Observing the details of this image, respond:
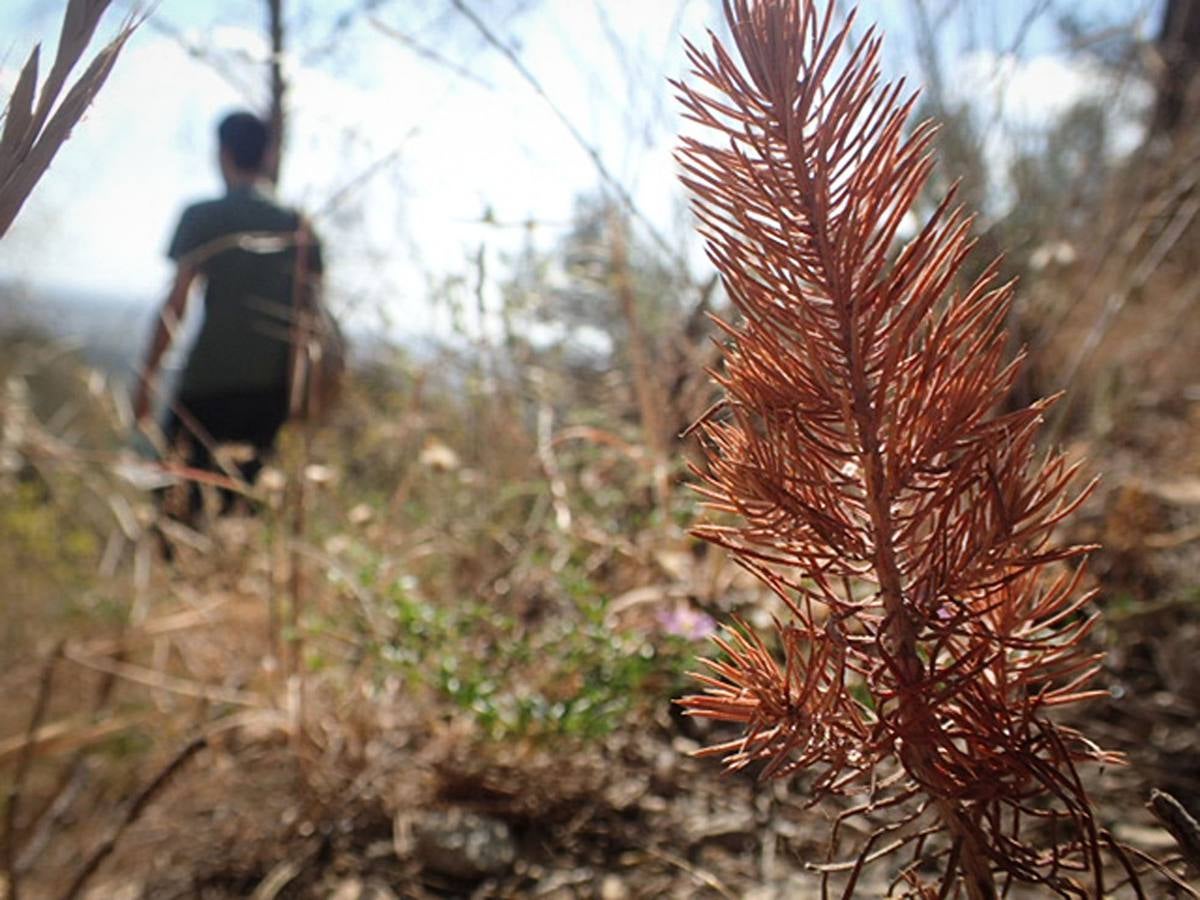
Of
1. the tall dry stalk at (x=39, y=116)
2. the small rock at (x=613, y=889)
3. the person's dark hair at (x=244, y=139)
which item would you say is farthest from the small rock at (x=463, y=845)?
the person's dark hair at (x=244, y=139)

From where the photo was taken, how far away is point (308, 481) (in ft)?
3.94

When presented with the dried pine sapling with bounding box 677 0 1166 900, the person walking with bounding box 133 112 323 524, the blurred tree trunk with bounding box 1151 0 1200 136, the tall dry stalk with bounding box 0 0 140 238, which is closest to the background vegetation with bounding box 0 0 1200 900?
the dried pine sapling with bounding box 677 0 1166 900

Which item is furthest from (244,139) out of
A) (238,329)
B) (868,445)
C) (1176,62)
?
(868,445)

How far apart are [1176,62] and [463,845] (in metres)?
2.73

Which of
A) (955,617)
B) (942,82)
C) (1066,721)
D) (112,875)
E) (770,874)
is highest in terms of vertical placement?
(942,82)

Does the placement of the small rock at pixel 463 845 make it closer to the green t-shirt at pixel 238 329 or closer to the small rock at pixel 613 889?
the small rock at pixel 613 889

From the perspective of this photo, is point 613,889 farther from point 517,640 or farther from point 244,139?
point 244,139

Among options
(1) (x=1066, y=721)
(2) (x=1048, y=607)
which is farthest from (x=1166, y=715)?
(2) (x=1048, y=607)

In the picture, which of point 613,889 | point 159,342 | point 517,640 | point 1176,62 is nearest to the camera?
point 613,889

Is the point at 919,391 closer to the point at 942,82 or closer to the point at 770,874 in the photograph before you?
the point at 770,874

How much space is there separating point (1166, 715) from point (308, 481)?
967mm

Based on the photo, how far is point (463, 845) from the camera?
0.94 metres

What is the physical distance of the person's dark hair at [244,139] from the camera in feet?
9.65

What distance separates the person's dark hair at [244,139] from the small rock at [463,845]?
2453 millimetres
